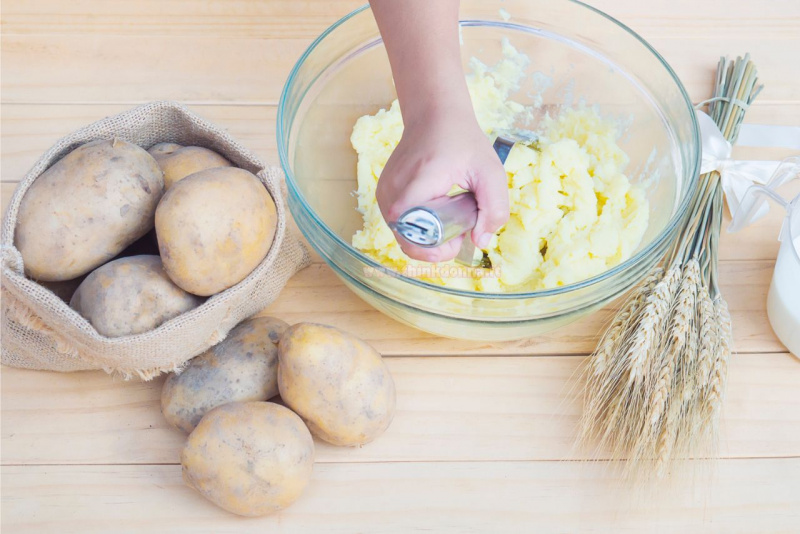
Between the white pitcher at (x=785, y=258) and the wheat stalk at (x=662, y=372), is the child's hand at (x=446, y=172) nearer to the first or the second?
the wheat stalk at (x=662, y=372)

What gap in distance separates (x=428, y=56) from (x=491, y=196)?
0.62 feet

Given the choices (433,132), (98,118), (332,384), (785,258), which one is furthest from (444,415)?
(98,118)

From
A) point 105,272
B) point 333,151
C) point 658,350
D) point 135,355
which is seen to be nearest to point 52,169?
point 105,272

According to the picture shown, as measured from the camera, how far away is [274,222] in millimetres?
943

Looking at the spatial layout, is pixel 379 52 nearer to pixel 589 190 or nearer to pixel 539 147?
pixel 539 147

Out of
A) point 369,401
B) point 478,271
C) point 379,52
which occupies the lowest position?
point 369,401

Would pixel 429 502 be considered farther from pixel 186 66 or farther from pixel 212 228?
pixel 186 66

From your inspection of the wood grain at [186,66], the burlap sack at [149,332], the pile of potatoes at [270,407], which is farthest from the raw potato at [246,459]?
the wood grain at [186,66]

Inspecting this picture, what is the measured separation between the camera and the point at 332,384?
89cm

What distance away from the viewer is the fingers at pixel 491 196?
2.64ft

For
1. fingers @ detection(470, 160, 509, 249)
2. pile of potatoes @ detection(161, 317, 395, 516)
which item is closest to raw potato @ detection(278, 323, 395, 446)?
pile of potatoes @ detection(161, 317, 395, 516)

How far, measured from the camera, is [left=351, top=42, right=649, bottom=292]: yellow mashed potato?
1011 mm

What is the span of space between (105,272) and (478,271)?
1.65ft

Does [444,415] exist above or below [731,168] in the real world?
below
